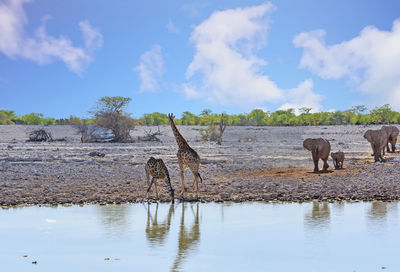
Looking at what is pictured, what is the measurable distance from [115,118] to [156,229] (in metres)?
36.5

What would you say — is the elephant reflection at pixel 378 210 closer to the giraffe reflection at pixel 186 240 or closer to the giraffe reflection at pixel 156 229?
the giraffe reflection at pixel 186 240

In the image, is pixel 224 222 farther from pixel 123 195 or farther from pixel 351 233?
pixel 123 195

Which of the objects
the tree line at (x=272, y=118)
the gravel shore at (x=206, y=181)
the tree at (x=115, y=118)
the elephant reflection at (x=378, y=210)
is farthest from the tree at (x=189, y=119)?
the elephant reflection at (x=378, y=210)

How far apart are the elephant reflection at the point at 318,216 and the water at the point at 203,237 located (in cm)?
2

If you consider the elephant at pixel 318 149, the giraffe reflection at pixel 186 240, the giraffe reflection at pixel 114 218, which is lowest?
the giraffe reflection at pixel 186 240

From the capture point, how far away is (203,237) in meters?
9.47

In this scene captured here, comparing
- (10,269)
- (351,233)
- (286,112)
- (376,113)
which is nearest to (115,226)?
(10,269)

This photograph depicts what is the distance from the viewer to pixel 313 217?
36.8 feet

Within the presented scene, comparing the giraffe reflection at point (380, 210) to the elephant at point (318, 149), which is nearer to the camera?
the giraffe reflection at point (380, 210)

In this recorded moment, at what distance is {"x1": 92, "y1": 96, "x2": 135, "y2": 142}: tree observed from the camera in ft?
145

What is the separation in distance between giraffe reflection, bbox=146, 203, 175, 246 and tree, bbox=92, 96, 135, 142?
32.9 m

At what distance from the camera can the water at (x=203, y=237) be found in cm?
756

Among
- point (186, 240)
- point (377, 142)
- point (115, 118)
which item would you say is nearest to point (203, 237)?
point (186, 240)

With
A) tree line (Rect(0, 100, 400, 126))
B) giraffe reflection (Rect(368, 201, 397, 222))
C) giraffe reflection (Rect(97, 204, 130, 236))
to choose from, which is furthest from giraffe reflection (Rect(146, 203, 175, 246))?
tree line (Rect(0, 100, 400, 126))
